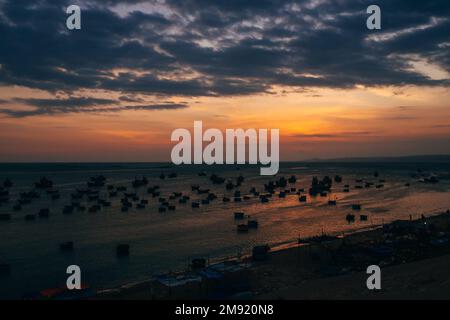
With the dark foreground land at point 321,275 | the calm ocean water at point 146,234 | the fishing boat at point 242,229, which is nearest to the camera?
the dark foreground land at point 321,275

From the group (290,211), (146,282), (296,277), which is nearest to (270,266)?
(296,277)

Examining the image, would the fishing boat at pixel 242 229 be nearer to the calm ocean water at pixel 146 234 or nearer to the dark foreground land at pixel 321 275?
the calm ocean water at pixel 146 234

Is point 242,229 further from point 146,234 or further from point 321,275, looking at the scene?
point 321,275

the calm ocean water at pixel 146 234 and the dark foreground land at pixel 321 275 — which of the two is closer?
the dark foreground land at pixel 321 275

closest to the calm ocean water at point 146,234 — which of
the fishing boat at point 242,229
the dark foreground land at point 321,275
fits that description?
the fishing boat at point 242,229

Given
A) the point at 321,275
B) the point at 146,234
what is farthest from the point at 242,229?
the point at 321,275

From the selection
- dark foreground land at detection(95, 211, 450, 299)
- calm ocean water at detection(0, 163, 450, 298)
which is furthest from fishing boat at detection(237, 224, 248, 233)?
dark foreground land at detection(95, 211, 450, 299)

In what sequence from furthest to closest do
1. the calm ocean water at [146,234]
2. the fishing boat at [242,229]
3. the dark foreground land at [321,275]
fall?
the fishing boat at [242,229] → the calm ocean water at [146,234] → the dark foreground land at [321,275]

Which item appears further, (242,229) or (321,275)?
(242,229)
